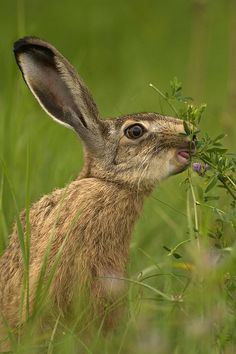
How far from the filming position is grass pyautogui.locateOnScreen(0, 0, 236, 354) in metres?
4.23

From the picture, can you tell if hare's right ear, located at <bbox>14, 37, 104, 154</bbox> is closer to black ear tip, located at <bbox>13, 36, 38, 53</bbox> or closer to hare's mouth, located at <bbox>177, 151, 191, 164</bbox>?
black ear tip, located at <bbox>13, 36, 38, 53</bbox>

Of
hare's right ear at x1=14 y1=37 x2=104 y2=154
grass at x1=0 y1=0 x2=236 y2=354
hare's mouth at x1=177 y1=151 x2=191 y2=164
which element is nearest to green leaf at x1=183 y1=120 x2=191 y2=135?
grass at x1=0 y1=0 x2=236 y2=354

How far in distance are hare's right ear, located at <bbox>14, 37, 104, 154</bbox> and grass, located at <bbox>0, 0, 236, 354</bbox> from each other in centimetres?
42

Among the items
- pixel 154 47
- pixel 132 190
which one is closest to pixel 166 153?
pixel 132 190

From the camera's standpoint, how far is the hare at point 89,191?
16.5 feet

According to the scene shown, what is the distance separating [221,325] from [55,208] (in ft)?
4.48

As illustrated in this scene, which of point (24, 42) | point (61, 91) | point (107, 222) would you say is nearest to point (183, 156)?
point (107, 222)

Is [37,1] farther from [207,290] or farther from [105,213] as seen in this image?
[207,290]

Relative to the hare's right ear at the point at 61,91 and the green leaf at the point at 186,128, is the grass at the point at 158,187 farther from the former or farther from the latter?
the hare's right ear at the point at 61,91

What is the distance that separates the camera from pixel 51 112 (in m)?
5.64

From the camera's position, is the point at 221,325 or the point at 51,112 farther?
the point at 51,112

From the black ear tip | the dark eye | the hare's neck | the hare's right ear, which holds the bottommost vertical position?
the hare's neck

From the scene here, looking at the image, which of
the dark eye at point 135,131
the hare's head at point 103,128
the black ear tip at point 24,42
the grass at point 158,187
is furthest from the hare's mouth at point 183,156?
the black ear tip at point 24,42

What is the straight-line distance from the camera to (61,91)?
18.5 feet
